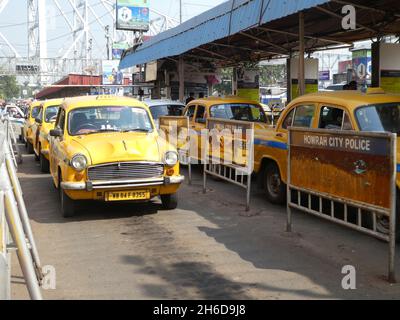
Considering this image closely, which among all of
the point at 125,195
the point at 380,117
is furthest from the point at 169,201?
the point at 380,117

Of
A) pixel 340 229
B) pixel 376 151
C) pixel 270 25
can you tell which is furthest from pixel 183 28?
pixel 376 151

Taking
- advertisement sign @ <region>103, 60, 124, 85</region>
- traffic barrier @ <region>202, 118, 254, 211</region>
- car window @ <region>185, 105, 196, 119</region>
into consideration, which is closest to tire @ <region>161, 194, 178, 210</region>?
traffic barrier @ <region>202, 118, 254, 211</region>

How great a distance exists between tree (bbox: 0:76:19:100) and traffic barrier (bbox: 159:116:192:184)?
113732 mm

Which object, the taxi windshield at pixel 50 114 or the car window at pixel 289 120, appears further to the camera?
the taxi windshield at pixel 50 114

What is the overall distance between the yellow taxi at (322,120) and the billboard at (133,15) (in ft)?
117

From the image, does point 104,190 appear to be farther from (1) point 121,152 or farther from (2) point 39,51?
(2) point 39,51

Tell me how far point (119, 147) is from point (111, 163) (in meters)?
0.36

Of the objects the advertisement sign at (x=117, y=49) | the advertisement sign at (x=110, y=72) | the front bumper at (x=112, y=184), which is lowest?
the front bumper at (x=112, y=184)

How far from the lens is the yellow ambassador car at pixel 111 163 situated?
738 cm

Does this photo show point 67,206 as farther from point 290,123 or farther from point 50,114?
point 50,114

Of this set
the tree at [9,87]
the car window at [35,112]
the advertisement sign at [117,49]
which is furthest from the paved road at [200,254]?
the tree at [9,87]

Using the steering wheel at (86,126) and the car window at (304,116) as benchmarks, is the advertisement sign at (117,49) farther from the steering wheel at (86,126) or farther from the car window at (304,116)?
the car window at (304,116)

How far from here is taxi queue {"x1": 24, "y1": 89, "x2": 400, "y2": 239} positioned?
23.4 feet
